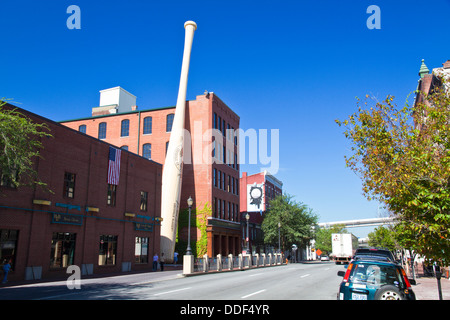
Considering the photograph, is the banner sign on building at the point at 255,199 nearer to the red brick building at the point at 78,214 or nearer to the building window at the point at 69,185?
the red brick building at the point at 78,214

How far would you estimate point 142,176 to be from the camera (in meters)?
34.2

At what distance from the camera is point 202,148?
4812 cm

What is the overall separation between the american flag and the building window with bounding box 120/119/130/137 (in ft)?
75.2

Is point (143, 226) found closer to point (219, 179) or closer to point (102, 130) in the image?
point (219, 179)

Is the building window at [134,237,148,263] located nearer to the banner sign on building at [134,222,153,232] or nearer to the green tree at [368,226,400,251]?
the banner sign on building at [134,222,153,232]

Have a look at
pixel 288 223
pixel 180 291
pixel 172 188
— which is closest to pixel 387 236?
pixel 288 223

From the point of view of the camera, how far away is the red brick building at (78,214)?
21.4 metres

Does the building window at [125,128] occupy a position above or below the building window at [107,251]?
above

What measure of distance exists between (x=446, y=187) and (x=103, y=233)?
80.6 ft

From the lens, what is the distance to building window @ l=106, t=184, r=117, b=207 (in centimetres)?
2956

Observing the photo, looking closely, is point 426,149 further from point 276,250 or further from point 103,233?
point 276,250

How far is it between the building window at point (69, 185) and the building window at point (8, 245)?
4.63 meters

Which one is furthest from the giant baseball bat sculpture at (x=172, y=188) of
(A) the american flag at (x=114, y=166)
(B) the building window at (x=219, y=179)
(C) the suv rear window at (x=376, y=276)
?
(C) the suv rear window at (x=376, y=276)
